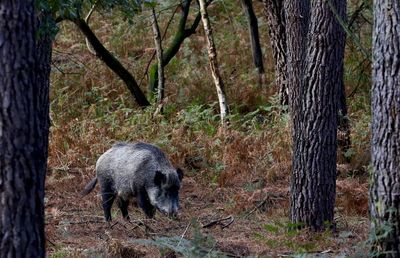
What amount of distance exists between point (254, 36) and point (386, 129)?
40.4ft

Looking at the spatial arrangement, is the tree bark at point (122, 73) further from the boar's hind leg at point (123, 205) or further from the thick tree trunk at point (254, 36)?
the boar's hind leg at point (123, 205)

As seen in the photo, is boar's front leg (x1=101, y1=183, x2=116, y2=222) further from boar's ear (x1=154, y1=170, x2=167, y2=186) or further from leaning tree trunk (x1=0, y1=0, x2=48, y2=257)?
leaning tree trunk (x1=0, y1=0, x2=48, y2=257)

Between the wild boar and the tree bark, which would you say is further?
the tree bark

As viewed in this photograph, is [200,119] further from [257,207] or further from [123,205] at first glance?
[123,205]

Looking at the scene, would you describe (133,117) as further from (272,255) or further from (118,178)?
(272,255)

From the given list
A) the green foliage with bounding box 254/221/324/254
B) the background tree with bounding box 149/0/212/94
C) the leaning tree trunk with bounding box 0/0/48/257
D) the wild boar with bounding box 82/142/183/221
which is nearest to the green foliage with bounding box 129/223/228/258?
the green foliage with bounding box 254/221/324/254

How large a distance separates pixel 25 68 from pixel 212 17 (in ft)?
58.7

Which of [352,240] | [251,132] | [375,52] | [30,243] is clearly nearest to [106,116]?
[251,132]

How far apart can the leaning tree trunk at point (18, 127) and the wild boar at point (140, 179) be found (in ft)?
19.3

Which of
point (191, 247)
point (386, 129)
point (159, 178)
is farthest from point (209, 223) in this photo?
point (386, 129)

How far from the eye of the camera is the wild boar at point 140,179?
1148cm

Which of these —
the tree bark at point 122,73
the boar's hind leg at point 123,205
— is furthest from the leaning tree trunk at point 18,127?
the tree bark at point 122,73

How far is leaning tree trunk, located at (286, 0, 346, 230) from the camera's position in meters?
9.78

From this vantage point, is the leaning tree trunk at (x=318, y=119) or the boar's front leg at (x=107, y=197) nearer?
the leaning tree trunk at (x=318, y=119)
